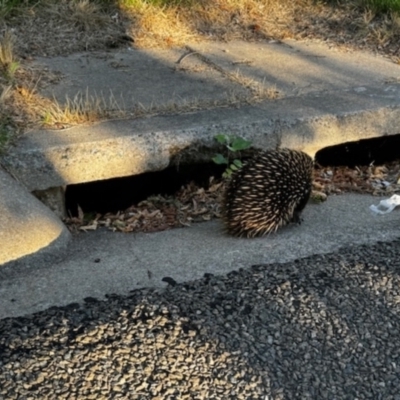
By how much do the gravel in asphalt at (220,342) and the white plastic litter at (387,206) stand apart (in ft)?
3.74

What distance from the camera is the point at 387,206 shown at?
516 centimetres

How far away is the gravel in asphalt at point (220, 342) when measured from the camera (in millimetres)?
3195

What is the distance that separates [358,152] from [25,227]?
2.91 meters

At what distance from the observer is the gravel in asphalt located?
3195 millimetres

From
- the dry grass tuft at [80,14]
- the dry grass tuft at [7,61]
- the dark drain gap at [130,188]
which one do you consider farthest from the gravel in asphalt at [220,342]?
the dry grass tuft at [80,14]

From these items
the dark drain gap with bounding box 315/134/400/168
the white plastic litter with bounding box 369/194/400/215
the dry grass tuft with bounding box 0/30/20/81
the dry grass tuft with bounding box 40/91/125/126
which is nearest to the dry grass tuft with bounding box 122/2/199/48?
the dry grass tuft with bounding box 0/30/20/81

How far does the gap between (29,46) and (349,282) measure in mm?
3761

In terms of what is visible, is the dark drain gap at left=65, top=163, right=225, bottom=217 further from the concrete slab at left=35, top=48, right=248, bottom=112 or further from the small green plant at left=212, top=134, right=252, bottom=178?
the concrete slab at left=35, top=48, right=248, bottom=112

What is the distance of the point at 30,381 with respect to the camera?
10.3 ft

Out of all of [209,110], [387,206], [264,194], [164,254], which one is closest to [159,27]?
[209,110]

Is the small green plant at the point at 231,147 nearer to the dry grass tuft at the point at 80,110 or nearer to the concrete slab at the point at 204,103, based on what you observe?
the concrete slab at the point at 204,103

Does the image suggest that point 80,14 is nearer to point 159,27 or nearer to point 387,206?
point 159,27

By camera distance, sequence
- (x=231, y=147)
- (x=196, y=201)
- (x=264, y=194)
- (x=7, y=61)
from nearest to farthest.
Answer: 1. (x=264, y=194)
2. (x=231, y=147)
3. (x=196, y=201)
4. (x=7, y=61)

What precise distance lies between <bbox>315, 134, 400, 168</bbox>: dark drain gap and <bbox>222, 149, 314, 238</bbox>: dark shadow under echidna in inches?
41.8
